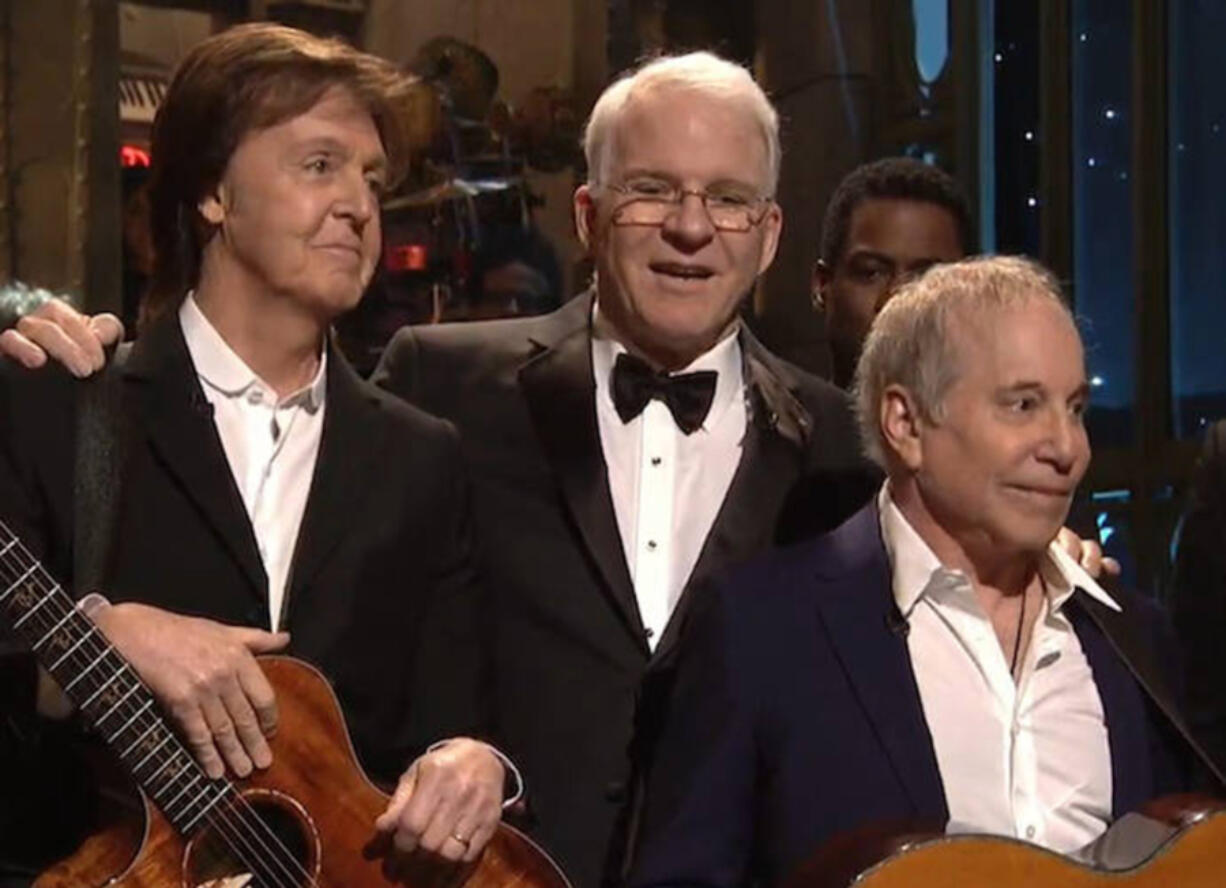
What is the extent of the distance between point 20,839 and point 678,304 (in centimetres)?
107

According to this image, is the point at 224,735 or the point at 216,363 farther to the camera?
the point at 216,363

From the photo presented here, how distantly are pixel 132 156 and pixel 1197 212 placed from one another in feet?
9.88

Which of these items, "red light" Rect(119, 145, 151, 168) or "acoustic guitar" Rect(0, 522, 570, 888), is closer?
"acoustic guitar" Rect(0, 522, 570, 888)

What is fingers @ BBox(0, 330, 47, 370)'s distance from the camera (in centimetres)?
205

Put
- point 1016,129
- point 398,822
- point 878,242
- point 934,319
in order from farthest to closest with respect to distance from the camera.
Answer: point 1016,129, point 878,242, point 934,319, point 398,822

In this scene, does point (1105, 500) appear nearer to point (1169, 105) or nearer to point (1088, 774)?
point (1169, 105)

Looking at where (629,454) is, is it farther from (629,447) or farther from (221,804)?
(221,804)

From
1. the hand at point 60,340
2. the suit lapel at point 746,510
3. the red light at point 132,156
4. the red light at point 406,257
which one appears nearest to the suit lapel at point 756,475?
the suit lapel at point 746,510

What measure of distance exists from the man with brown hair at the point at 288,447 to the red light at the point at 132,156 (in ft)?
4.13

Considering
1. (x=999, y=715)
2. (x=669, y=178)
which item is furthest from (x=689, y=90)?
(x=999, y=715)

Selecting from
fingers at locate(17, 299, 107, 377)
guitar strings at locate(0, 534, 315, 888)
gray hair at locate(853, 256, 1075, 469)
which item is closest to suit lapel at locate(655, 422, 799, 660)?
gray hair at locate(853, 256, 1075, 469)

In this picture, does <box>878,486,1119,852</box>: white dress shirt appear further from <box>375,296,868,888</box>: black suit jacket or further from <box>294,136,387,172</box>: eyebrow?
<box>294,136,387,172</box>: eyebrow

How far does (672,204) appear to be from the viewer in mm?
2465

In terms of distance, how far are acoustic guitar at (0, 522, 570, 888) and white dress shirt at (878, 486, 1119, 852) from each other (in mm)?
492
